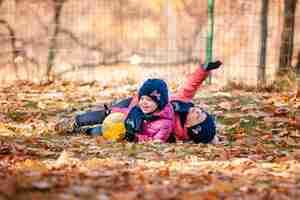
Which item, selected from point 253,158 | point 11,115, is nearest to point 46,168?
point 253,158

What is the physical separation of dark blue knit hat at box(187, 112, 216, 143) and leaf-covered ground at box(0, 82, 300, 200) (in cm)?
20

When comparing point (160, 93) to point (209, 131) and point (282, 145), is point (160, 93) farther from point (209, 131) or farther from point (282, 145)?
point (282, 145)

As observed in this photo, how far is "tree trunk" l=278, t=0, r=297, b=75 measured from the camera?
1238 centimetres

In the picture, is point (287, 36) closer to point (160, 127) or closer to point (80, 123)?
point (80, 123)

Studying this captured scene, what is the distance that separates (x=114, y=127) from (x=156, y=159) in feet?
4.25

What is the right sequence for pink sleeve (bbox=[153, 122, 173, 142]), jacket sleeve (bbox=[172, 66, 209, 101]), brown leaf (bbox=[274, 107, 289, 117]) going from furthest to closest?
brown leaf (bbox=[274, 107, 289, 117]), jacket sleeve (bbox=[172, 66, 209, 101]), pink sleeve (bbox=[153, 122, 173, 142])

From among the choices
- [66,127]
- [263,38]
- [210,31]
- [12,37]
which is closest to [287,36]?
[263,38]

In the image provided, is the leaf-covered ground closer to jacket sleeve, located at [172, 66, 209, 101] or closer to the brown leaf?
the brown leaf

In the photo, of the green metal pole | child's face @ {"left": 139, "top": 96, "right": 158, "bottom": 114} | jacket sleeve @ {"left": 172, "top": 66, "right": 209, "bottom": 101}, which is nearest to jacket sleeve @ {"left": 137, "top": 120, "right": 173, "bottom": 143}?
child's face @ {"left": 139, "top": 96, "right": 158, "bottom": 114}

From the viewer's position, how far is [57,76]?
13.1 m

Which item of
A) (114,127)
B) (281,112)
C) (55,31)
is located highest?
(55,31)

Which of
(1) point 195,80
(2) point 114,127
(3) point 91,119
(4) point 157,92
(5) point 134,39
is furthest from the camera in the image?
(5) point 134,39

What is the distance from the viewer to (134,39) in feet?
42.4

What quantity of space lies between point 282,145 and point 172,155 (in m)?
1.45
